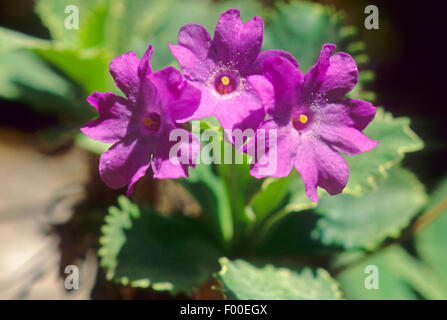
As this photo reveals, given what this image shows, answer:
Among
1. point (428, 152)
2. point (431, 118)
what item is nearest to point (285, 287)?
point (428, 152)

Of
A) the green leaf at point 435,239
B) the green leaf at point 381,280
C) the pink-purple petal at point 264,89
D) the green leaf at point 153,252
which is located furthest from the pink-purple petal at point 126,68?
the green leaf at point 435,239

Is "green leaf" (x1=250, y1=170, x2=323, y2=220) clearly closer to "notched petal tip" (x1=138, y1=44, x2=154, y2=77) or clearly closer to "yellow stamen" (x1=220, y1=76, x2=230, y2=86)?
"yellow stamen" (x1=220, y1=76, x2=230, y2=86)

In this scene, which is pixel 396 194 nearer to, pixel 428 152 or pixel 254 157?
pixel 428 152

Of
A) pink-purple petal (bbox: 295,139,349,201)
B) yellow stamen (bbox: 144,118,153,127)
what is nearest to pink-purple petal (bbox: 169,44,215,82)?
yellow stamen (bbox: 144,118,153,127)

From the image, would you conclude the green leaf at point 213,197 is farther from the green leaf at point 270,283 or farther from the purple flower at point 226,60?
the purple flower at point 226,60

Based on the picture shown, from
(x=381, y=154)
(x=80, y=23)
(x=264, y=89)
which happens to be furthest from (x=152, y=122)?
(x=80, y=23)

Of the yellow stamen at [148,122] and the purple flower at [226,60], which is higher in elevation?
the purple flower at [226,60]
